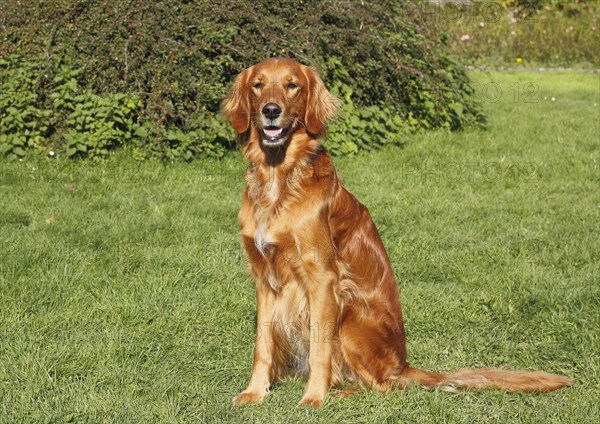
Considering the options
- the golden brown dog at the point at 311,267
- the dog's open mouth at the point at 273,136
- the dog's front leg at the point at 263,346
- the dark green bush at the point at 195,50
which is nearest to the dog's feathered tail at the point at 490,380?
the golden brown dog at the point at 311,267

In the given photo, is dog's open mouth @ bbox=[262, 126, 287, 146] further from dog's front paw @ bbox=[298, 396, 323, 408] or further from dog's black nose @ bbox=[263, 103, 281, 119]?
dog's front paw @ bbox=[298, 396, 323, 408]

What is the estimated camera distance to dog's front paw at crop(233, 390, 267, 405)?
130 inches

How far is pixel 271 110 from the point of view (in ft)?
10.8

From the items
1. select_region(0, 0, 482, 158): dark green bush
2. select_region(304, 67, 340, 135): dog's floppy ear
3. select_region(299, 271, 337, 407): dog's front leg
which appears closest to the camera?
select_region(299, 271, 337, 407): dog's front leg

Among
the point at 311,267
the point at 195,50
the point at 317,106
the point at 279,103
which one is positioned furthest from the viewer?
the point at 195,50

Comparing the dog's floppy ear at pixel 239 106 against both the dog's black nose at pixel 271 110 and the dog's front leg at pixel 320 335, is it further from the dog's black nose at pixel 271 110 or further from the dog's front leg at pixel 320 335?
the dog's front leg at pixel 320 335

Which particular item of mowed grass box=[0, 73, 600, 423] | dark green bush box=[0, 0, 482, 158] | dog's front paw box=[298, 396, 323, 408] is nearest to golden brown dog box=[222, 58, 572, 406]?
dog's front paw box=[298, 396, 323, 408]

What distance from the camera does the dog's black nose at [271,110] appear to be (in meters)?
3.30

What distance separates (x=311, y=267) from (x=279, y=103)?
0.72 metres

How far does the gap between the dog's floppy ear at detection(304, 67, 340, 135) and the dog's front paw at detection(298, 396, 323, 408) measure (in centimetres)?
116

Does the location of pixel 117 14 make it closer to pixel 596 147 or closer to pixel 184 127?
pixel 184 127

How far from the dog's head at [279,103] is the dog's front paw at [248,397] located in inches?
42.7

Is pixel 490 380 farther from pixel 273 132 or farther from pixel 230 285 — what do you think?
pixel 230 285

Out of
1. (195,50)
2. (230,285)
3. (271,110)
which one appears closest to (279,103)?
(271,110)
